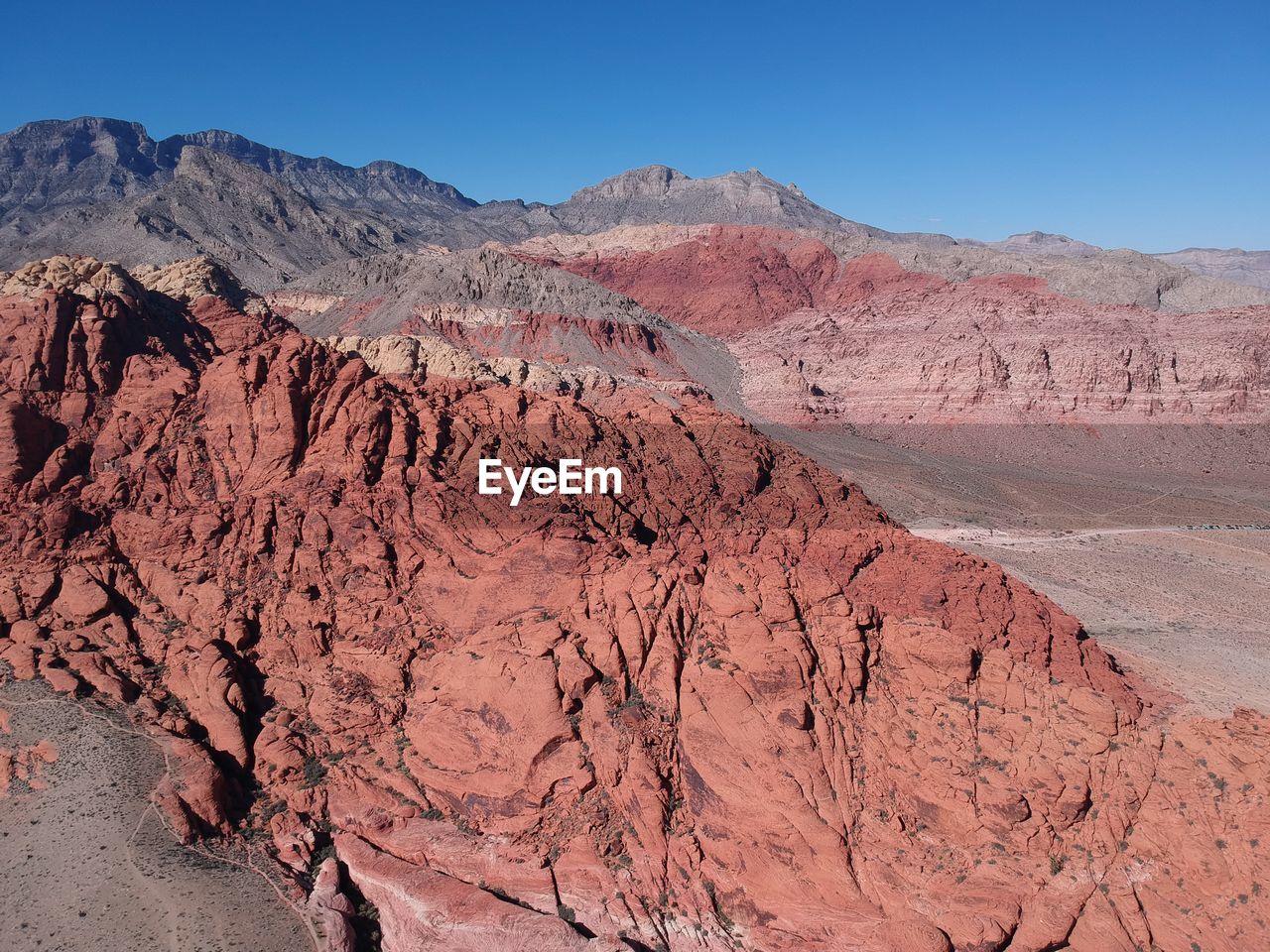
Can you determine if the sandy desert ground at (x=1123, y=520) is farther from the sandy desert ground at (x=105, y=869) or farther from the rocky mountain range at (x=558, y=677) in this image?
the sandy desert ground at (x=105, y=869)

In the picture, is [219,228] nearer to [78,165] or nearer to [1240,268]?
[78,165]

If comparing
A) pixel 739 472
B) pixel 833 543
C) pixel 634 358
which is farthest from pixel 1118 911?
pixel 634 358

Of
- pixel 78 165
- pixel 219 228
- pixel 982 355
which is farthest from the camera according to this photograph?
pixel 78 165

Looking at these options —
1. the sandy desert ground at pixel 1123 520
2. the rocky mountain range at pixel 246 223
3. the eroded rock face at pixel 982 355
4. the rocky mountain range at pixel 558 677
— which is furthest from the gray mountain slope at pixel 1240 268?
the rocky mountain range at pixel 558 677

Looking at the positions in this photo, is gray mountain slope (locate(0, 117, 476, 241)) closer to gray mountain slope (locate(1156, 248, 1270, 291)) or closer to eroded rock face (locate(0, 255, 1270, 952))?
eroded rock face (locate(0, 255, 1270, 952))

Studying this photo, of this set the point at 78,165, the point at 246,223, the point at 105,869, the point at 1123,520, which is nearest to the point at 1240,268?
the point at 1123,520

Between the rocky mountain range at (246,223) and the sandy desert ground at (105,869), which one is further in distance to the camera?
the rocky mountain range at (246,223)

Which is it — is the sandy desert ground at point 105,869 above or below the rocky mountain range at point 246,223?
below
